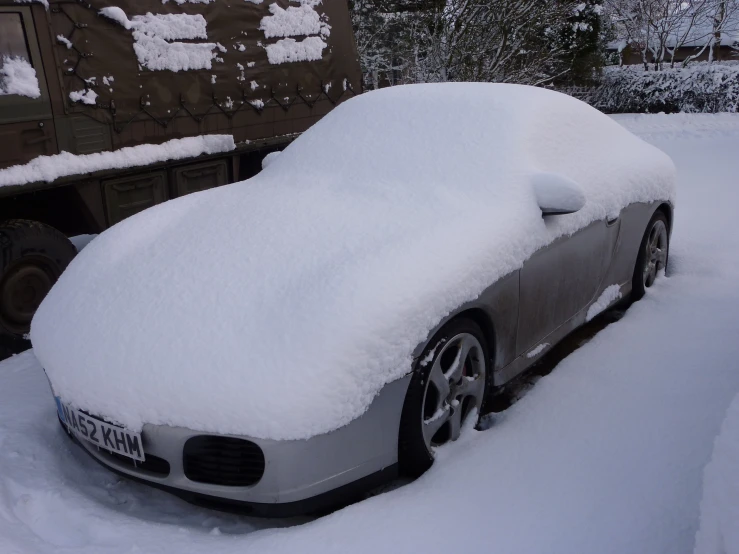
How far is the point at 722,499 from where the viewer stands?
1779 mm

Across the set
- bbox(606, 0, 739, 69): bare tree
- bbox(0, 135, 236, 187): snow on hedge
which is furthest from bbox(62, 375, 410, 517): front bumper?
bbox(606, 0, 739, 69): bare tree

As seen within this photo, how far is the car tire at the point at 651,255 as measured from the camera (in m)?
3.94

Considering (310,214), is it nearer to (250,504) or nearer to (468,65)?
(250,504)

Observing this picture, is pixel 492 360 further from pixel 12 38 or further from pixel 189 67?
pixel 189 67

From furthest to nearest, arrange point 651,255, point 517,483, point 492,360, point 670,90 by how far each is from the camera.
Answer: point 670,90 < point 651,255 < point 492,360 < point 517,483

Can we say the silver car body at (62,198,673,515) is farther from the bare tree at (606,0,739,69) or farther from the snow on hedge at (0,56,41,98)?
the bare tree at (606,0,739,69)

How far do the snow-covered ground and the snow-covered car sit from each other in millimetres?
136

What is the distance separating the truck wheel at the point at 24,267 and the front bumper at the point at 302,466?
91.3 inches

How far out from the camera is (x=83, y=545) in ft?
6.86

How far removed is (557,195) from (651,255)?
161 centimetres

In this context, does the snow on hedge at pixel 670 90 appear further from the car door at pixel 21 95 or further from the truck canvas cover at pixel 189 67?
the car door at pixel 21 95

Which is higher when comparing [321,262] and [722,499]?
[321,262]

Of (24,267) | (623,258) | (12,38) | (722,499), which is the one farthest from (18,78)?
(722,499)

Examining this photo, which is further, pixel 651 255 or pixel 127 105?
pixel 127 105
